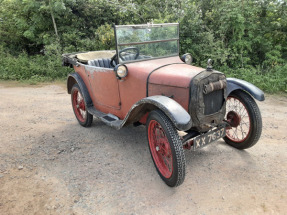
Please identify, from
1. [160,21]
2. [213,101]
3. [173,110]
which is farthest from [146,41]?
[160,21]

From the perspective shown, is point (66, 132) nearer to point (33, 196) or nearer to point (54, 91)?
point (33, 196)

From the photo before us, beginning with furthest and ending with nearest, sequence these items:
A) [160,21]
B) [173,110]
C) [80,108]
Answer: [160,21], [80,108], [173,110]

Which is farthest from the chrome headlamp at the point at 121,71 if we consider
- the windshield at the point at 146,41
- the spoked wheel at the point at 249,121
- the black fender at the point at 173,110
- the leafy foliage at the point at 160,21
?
the leafy foliage at the point at 160,21

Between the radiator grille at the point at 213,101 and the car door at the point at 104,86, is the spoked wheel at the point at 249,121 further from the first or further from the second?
the car door at the point at 104,86

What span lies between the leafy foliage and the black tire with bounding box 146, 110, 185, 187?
4.79 meters

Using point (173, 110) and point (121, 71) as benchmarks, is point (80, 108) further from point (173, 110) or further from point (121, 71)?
point (173, 110)

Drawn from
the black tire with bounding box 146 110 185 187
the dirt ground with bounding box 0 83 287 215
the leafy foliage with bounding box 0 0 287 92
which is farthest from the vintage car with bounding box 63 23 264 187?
the leafy foliage with bounding box 0 0 287 92

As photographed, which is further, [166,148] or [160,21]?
[160,21]

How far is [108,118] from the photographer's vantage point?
3615 millimetres

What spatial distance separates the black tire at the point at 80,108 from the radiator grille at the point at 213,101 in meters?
2.23

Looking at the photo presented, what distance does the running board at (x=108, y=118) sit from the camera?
3.27 metres

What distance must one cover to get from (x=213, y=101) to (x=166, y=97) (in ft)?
1.98

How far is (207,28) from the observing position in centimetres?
783

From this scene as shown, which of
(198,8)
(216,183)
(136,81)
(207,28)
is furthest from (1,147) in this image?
(198,8)
